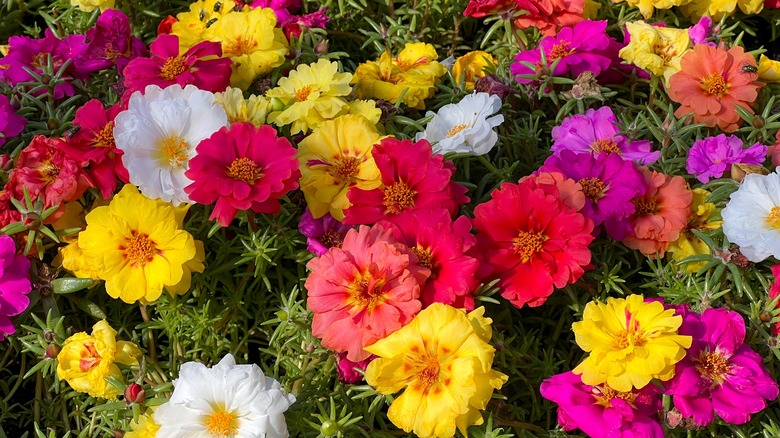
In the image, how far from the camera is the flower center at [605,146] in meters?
2.21

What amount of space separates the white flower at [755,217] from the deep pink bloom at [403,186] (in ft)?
2.00

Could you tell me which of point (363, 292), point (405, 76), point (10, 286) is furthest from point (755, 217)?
point (10, 286)

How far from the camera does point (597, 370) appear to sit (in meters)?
1.66

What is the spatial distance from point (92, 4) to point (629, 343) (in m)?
1.93

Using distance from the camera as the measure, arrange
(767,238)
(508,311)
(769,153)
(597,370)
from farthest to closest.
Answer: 1. (769,153)
2. (508,311)
3. (767,238)
4. (597,370)

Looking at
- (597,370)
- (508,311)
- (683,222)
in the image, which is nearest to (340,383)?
(508,311)

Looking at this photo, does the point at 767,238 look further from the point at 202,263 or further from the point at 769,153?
the point at 202,263

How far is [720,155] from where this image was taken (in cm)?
212

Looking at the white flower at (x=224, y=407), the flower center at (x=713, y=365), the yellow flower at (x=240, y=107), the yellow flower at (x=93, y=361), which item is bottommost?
the yellow flower at (x=93, y=361)

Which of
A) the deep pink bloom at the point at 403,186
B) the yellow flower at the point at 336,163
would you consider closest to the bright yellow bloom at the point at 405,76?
the yellow flower at the point at 336,163

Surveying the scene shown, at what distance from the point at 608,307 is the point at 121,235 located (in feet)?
3.48

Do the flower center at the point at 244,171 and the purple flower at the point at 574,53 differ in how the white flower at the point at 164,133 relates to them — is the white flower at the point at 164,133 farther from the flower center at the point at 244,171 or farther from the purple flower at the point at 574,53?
the purple flower at the point at 574,53

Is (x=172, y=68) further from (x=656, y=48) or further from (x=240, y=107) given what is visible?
(x=656, y=48)

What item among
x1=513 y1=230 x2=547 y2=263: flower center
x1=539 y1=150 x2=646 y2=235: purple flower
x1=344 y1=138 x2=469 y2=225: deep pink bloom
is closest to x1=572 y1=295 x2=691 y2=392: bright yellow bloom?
x1=513 y1=230 x2=547 y2=263: flower center
